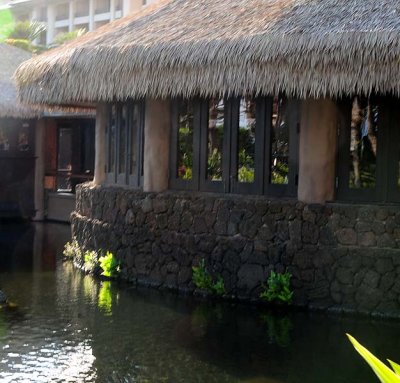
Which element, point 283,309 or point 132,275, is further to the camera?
point 132,275

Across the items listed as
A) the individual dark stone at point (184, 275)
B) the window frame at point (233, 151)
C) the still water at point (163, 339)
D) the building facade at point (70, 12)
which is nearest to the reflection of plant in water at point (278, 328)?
the still water at point (163, 339)

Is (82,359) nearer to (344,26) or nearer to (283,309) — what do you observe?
(283,309)

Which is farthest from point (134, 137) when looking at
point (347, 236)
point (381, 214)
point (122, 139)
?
point (381, 214)

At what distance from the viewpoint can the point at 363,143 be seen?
23.7 feet

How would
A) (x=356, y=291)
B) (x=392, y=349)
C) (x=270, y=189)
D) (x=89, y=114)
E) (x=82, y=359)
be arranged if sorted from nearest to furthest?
(x=82, y=359)
(x=392, y=349)
(x=356, y=291)
(x=270, y=189)
(x=89, y=114)

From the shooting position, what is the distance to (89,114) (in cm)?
1347

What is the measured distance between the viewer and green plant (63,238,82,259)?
9642 mm

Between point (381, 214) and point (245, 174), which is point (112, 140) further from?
point (381, 214)

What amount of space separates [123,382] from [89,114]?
9.11 m

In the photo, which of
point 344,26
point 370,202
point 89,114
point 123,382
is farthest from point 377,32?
point 89,114

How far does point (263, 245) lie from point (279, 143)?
111 centimetres

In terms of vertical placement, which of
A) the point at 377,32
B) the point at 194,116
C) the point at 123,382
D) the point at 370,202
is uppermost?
the point at 377,32

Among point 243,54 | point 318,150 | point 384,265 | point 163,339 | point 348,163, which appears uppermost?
point 243,54

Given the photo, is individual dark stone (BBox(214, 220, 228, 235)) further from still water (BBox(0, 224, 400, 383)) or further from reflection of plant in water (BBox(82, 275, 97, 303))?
reflection of plant in water (BBox(82, 275, 97, 303))
